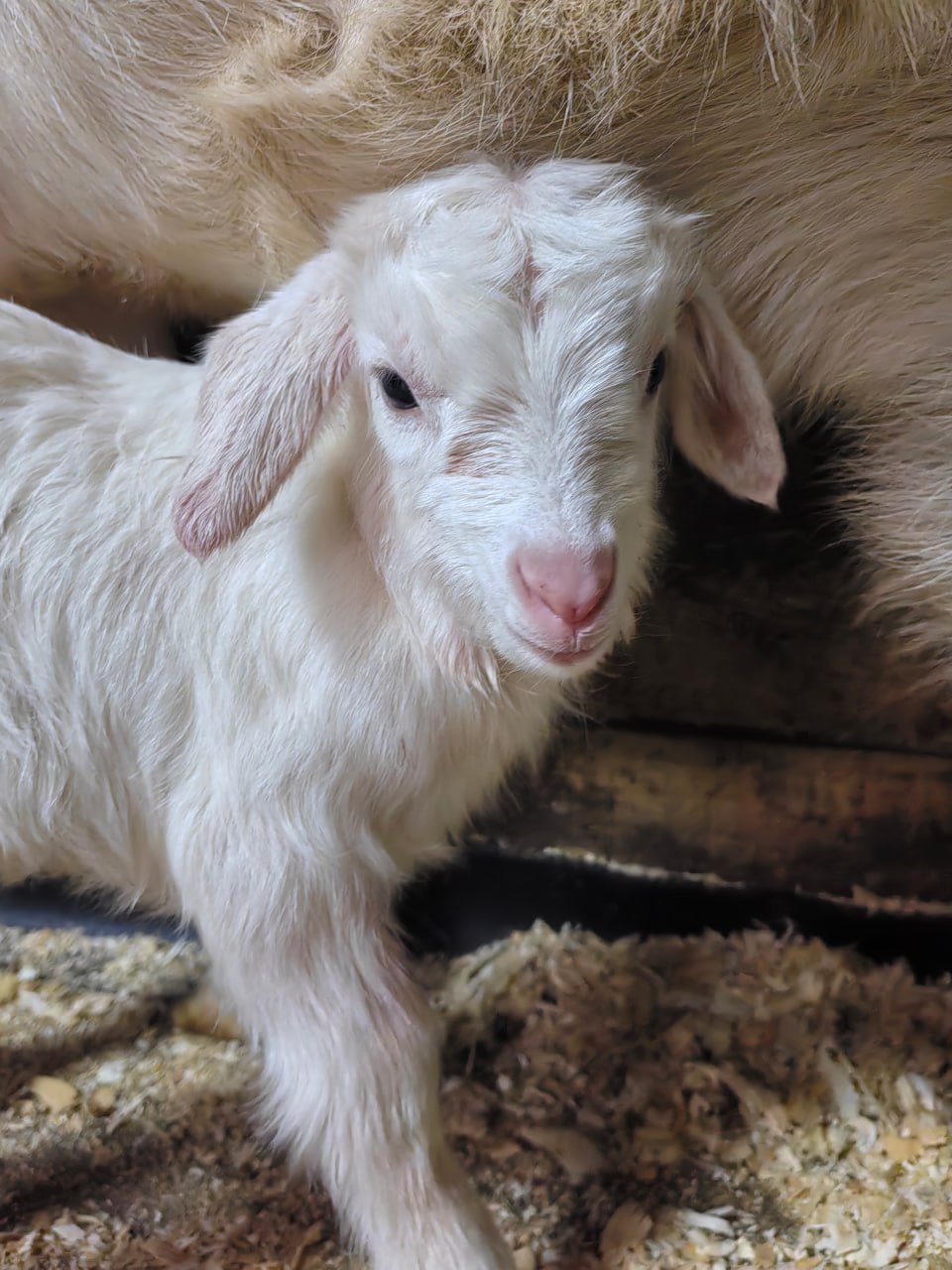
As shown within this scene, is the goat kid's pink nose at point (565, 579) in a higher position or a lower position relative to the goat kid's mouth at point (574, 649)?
higher

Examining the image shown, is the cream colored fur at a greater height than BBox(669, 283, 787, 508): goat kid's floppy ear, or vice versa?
the cream colored fur

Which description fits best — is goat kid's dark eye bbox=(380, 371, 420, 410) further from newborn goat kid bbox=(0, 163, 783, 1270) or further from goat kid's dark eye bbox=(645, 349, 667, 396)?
goat kid's dark eye bbox=(645, 349, 667, 396)

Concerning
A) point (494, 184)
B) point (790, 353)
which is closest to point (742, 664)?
point (790, 353)

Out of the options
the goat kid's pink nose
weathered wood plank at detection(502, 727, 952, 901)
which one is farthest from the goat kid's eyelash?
weathered wood plank at detection(502, 727, 952, 901)

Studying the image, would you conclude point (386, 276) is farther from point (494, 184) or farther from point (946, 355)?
point (946, 355)

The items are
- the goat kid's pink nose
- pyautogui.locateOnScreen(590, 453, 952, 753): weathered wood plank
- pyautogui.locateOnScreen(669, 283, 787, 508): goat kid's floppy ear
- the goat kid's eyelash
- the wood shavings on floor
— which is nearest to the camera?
the goat kid's pink nose

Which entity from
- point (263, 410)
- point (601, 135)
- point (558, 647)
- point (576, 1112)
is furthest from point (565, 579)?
point (576, 1112)

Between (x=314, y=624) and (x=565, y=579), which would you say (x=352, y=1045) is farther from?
(x=565, y=579)

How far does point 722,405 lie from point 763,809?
71cm

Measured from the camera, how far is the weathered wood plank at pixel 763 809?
1.56 m

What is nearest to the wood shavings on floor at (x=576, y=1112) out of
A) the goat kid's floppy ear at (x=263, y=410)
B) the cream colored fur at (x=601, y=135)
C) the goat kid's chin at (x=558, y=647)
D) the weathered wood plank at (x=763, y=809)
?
the weathered wood plank at (x=763, y=809)

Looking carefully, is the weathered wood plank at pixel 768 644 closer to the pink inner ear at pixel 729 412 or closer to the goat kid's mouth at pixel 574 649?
the pink inner ear at pixel 729 412

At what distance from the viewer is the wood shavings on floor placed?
1286mm

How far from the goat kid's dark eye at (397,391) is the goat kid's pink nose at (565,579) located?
19 centimetres
